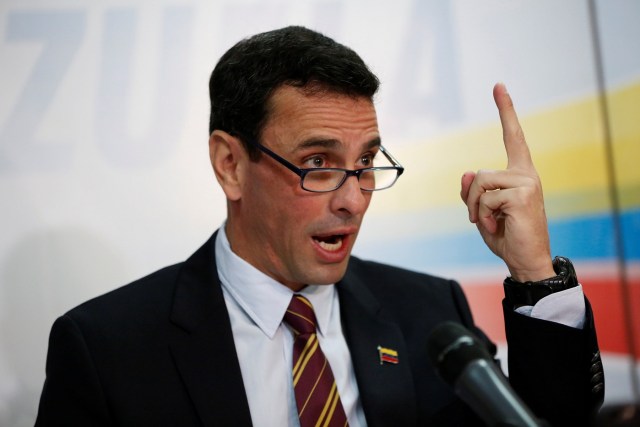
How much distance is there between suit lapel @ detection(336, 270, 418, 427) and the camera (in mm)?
1831

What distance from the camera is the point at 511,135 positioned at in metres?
1.69

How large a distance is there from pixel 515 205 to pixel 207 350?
0.80 m

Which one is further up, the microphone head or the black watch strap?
the microphone head

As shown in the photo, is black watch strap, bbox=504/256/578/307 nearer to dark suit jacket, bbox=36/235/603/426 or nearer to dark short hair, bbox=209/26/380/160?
dark suit jacket, bbox=36/235/603/426

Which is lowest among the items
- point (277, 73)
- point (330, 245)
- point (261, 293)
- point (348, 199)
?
point (261, 293)

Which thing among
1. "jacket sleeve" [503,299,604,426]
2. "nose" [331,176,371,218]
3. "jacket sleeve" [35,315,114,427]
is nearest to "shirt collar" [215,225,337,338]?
"nose" [331,176,371,218]

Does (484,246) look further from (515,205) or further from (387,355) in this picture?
(515,205)

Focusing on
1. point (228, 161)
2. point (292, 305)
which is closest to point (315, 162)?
point (228, 161)

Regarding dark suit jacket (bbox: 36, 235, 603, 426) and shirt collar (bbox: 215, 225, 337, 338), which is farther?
shirt collar (bbox: 215, 225, 337, 338)

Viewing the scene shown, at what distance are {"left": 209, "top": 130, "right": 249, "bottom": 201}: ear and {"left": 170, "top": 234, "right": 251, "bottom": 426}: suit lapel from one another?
0.71 feet

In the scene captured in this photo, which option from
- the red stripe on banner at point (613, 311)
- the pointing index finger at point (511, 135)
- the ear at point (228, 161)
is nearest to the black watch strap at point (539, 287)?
the pointing index finger at point (511, 135)

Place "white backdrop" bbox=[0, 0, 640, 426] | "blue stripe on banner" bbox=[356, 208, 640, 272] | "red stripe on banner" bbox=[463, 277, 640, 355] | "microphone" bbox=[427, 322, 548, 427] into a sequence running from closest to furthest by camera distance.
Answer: "microphone" bbox=[427, 322, 548, 427]
"white backdrop" bbox=[0, 0, 640, 426]
"blue stripe on banner" bbox=[356, 208, 640, 272]
"red stripe on banner" bbox=[463, 277, 640, 355]

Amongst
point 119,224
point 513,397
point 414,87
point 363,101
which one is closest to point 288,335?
point 363,101

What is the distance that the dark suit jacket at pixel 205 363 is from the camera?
5.34ft
